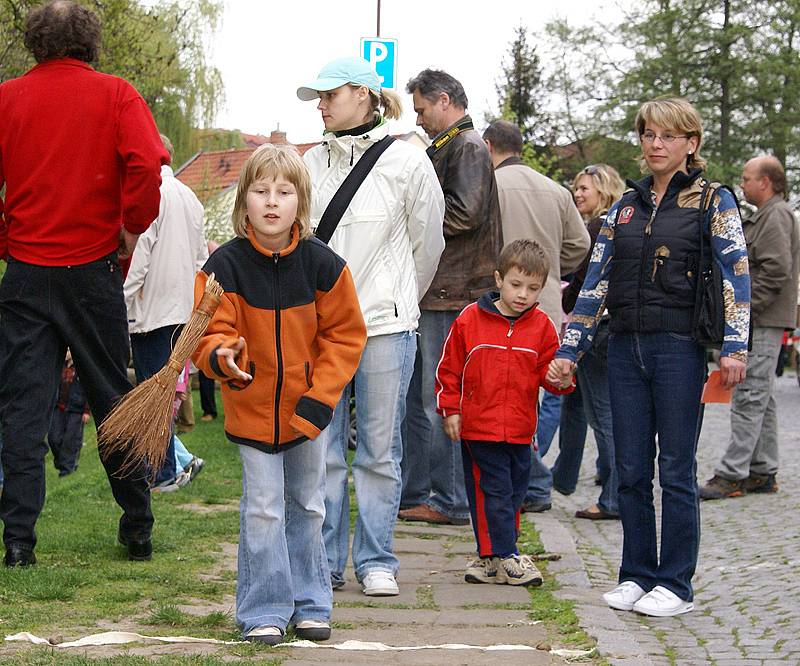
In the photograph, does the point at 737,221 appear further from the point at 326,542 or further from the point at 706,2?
the point at 706,2

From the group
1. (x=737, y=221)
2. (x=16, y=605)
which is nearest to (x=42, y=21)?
(x=16, y=605)

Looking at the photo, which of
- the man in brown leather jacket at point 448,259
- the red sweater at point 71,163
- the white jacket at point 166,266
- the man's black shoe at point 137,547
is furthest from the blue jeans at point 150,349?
the red sweater at point 71,163

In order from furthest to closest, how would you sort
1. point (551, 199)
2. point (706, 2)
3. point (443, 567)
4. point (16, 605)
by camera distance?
point (706, 2)
point (551, 199)
point (443, 567)
point (16, 605)

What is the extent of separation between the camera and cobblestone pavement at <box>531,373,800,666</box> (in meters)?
5.07

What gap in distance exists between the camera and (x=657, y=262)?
18.6ft

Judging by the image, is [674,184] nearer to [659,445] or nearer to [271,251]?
[659,445]

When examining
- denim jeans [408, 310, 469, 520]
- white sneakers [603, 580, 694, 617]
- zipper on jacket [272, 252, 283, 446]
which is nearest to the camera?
zipper on jacket [272, 252, 283, 446]

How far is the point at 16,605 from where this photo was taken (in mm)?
5164

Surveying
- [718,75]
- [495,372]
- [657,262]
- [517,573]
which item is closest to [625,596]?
[517,573]

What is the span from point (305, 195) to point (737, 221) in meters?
1.86

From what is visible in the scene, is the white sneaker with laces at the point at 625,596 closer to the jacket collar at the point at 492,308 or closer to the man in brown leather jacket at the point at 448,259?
the jacket collar at the point at 492,308

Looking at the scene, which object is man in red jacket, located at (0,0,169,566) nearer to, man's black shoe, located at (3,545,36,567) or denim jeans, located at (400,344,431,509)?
man's black shoe, located at (3,545,36,567)

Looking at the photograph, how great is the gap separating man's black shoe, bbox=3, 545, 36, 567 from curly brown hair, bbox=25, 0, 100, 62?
217 centimetres

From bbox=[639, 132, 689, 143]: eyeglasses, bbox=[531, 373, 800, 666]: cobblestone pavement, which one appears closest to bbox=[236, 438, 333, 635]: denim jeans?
bbox=[531, 373, 800, 666]: cobblestone pavement
